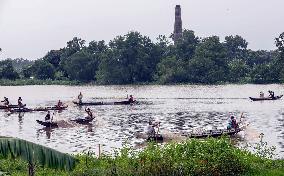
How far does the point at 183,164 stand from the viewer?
Answer: 55.4ft

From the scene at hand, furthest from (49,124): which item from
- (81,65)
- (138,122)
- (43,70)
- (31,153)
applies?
(43,70)

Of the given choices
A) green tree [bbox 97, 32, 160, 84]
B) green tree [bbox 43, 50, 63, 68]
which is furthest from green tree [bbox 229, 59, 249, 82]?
green tree [bbox 43, 50, 63, 68]

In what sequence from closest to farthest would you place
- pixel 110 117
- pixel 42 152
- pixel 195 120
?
1. pixel 42 152
2. pixel 195 120
3. pixel 110 117

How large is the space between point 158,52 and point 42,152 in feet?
314

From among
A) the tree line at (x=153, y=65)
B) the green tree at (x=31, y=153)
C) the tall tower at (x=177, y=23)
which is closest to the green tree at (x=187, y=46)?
the tree line at (x=153, y=65)

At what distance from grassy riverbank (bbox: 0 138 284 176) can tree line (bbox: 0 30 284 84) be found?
81.5 meters

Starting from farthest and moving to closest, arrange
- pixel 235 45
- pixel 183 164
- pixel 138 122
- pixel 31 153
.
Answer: pixel 235 45
pixel 138 122
pixel 183 164
pixel 31 153

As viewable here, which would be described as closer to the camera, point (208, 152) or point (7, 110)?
point (208, 152)

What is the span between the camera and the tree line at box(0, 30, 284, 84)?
9956 centimetres

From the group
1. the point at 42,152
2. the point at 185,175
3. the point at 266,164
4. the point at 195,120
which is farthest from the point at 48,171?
the point at 195,120

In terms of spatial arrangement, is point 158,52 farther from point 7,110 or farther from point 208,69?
point 7,110

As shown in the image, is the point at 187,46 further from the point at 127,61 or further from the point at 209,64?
the point at 127,61

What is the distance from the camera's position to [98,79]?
106250mm

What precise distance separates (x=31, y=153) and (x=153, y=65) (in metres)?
95.8
